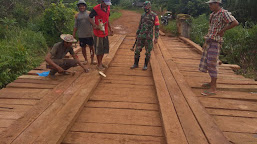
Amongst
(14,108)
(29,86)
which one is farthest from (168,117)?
(29,86)

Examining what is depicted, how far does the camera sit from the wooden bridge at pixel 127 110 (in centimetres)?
218

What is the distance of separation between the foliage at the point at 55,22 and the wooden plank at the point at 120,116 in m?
6.53

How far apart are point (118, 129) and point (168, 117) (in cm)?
64

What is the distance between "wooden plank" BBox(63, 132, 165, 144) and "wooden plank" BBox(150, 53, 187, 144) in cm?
13

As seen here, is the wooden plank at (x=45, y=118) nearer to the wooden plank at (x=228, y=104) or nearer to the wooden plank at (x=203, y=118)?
the wooden plank at (x=203, y=118)

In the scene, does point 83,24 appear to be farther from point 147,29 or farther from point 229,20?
point 229,20

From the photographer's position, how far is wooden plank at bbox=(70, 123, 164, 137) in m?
2.31

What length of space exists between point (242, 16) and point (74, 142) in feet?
45.3

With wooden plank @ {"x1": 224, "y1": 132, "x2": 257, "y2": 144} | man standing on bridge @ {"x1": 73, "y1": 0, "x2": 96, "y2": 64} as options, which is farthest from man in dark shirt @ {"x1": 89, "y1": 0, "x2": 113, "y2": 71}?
wooden plank @ {"x1": 224, "y1": 132, "x2": 257, "y2": 144}

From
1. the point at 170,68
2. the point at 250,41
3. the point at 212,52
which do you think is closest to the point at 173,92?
the point at 212,52

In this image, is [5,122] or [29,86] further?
[29,86]

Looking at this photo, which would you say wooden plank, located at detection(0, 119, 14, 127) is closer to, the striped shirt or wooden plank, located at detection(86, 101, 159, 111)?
wooden plank, located at detection(86, 101, 159, 111)

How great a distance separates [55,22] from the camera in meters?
8.44

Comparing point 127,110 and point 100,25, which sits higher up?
point 100,25
